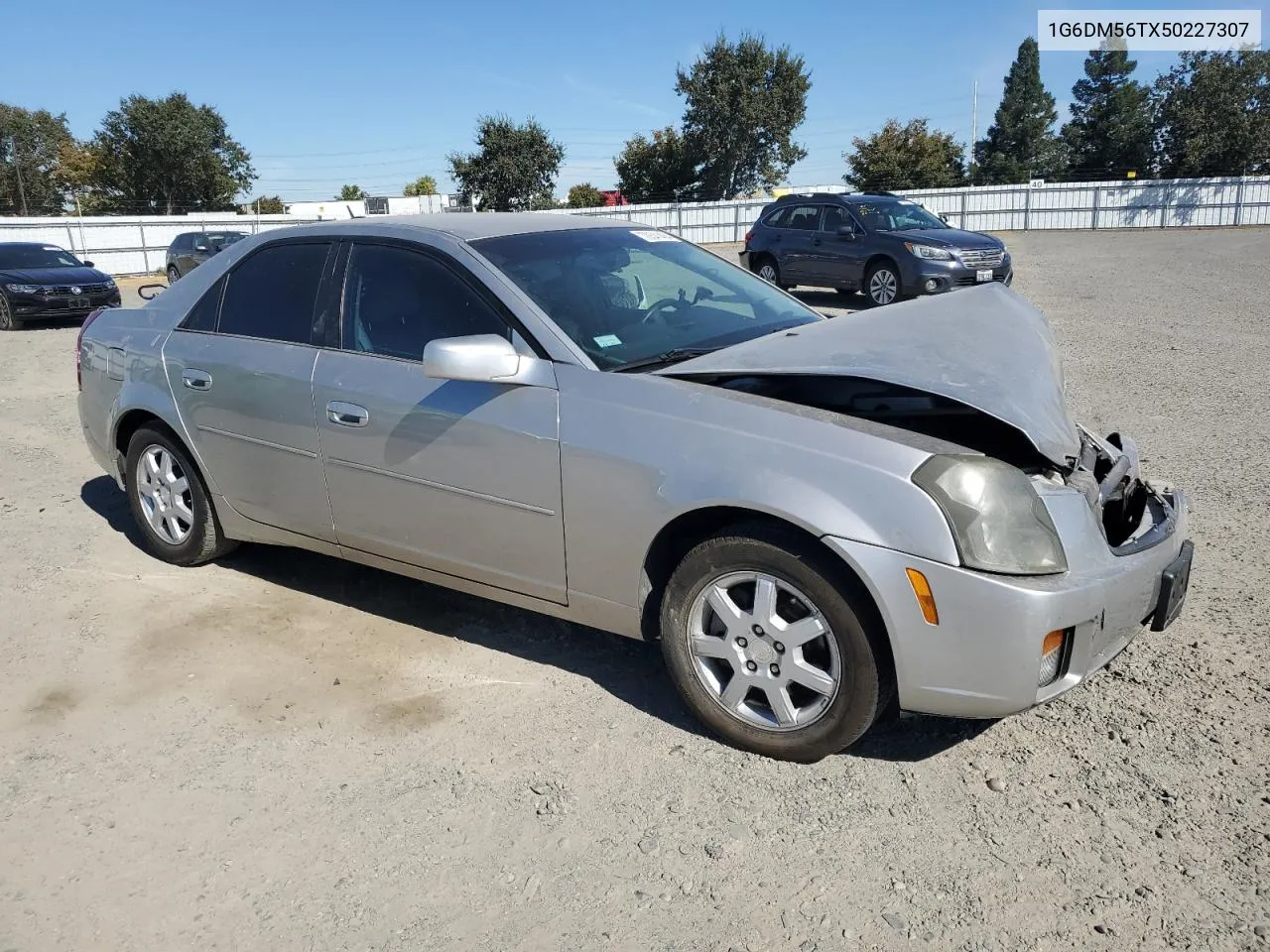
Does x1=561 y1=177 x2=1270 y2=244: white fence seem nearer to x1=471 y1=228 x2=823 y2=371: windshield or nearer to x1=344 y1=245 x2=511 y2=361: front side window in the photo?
x1=471 y1=228 x2=823 y2=371: windshield

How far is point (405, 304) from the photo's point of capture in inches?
150

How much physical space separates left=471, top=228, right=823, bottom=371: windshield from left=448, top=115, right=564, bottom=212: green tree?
49972mm

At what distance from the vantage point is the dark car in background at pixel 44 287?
15.4 meters

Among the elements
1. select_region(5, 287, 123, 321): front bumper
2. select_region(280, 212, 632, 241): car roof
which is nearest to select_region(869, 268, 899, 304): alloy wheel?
select_region(280, 212, 632, 241): car roof

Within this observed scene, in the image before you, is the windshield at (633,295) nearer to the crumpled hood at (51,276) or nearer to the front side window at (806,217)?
the front side window at (806,217)

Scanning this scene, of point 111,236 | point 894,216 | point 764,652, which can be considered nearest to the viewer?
point 764,652

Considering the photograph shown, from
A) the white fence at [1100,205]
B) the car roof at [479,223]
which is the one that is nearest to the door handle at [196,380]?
the car roof at [479,223]

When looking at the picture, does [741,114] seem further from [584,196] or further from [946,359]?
[946,359]

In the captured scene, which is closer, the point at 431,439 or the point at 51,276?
the point at 431,439

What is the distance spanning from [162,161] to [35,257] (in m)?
44.0

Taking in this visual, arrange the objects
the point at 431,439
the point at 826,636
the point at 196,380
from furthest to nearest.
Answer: the point at 196,380 < the point at 431,439 < the point at 826,636

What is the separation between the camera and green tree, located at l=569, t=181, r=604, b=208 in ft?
183

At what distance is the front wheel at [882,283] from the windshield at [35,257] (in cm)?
1347

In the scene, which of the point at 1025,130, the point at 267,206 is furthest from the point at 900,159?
the point at 267,206
